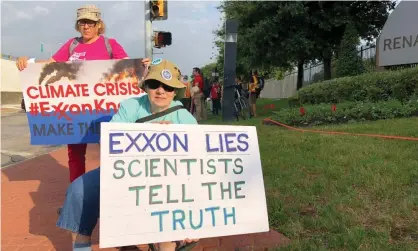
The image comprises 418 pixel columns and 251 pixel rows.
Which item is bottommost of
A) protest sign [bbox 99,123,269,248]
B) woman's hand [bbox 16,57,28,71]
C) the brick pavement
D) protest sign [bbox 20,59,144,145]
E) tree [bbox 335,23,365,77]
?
the brick pavement

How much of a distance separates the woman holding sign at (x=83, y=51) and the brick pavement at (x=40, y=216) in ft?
1.99

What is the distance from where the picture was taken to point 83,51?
13.4 ft

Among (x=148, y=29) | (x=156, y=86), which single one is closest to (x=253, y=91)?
(x=148, y=29)

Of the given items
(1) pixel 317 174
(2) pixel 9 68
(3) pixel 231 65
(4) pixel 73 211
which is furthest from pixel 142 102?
(2) pixel 9 68

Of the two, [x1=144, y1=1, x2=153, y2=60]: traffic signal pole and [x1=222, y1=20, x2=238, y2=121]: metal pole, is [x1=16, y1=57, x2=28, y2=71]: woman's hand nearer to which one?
[x1=144, y1=1, x2=153, y2=60]: traffic signal pole

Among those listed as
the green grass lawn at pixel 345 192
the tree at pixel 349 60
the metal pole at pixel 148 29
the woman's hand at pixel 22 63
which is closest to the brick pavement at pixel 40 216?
the green grass lawn at pixel 345 192

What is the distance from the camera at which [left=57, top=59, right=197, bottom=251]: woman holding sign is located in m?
2.61

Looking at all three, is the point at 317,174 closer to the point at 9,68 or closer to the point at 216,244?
the point at 216,244

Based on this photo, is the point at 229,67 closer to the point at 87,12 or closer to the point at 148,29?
the point at 148,29

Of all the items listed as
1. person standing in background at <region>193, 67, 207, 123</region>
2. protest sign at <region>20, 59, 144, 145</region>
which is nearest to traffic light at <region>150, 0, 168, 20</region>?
person standing in background at <region>193, 67, 207, 123</region>

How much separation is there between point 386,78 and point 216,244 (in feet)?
24.4

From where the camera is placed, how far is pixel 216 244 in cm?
348

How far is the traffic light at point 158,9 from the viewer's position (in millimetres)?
10461

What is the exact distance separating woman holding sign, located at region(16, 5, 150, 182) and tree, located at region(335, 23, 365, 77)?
509 inches
